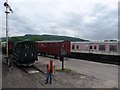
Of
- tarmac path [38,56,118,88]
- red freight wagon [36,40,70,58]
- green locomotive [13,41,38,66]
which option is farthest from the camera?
red freight wagon [36,40,70,58]

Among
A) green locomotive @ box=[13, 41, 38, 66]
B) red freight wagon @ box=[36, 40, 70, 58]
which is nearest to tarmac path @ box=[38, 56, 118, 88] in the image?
green locomotive @ box=[13, 41, 38, 66]

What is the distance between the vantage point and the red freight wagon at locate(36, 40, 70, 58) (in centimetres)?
3403

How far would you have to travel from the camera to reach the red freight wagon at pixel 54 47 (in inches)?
1340

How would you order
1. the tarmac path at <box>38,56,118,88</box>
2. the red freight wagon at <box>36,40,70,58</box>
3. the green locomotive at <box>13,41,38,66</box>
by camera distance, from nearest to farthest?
the tarmac path at <box>38,56,118,88</box> → the green locomotive at <box>13,41,38,66</box> → the red freight wagon at <box>36,40,70,58</box>

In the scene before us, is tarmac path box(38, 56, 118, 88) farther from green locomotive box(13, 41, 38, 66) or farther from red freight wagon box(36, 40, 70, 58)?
red freight wagon box(36, 40, 70, 58)

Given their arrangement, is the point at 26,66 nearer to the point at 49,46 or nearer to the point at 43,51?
the point at 49,46

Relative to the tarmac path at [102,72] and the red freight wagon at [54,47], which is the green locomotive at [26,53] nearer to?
the tarmac path at [102,72]

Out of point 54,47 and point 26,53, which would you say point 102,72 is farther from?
point 54,47

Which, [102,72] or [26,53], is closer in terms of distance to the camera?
[102,72]

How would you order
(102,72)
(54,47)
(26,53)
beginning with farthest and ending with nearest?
(54,47) → (26,53) → (102,72)

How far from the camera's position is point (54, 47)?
117ft

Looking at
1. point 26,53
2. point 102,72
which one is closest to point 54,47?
point 26,53

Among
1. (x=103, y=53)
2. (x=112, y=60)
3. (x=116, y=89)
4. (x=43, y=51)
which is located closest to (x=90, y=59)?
(x=103, y=53)

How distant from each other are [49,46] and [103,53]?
11.8 m
